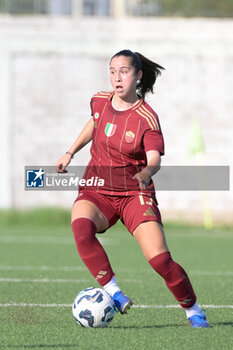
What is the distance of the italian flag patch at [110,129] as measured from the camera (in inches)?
253

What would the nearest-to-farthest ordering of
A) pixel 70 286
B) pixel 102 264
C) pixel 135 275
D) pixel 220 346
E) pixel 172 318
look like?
pixel 220 346 < pixel 102 264 < pixel 172 318 < pixel 70 286 < pixel 135 275

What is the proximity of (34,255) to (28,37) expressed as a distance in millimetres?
11015

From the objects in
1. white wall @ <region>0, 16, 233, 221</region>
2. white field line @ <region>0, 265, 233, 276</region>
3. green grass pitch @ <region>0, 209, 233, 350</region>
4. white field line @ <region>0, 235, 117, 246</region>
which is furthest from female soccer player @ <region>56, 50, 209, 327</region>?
white wall @ <region>0, 16, 233, 221</region>

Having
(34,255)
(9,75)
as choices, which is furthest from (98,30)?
(34,255)

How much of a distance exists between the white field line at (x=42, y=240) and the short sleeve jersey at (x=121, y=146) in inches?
385

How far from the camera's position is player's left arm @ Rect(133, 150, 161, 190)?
594 centimetres

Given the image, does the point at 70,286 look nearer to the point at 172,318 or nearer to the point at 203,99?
the point at 172,318

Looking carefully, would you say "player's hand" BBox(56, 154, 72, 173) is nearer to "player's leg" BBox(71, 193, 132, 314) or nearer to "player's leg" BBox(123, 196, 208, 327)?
"player's leg" BBox(71, 193, 132, 314)

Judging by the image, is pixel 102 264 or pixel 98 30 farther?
pixel 98 30

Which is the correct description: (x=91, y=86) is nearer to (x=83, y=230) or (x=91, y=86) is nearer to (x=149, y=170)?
(x=83, y=230)

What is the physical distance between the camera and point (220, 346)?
18.4 feet

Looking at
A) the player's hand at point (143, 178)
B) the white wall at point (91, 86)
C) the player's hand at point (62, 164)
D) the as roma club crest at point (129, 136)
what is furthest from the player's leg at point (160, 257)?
the white wall at point (91, 86)

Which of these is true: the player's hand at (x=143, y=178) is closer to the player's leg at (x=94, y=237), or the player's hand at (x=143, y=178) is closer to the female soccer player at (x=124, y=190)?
the female soccer player at (x=124, y=190)

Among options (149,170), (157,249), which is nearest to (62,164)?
(149,170)
